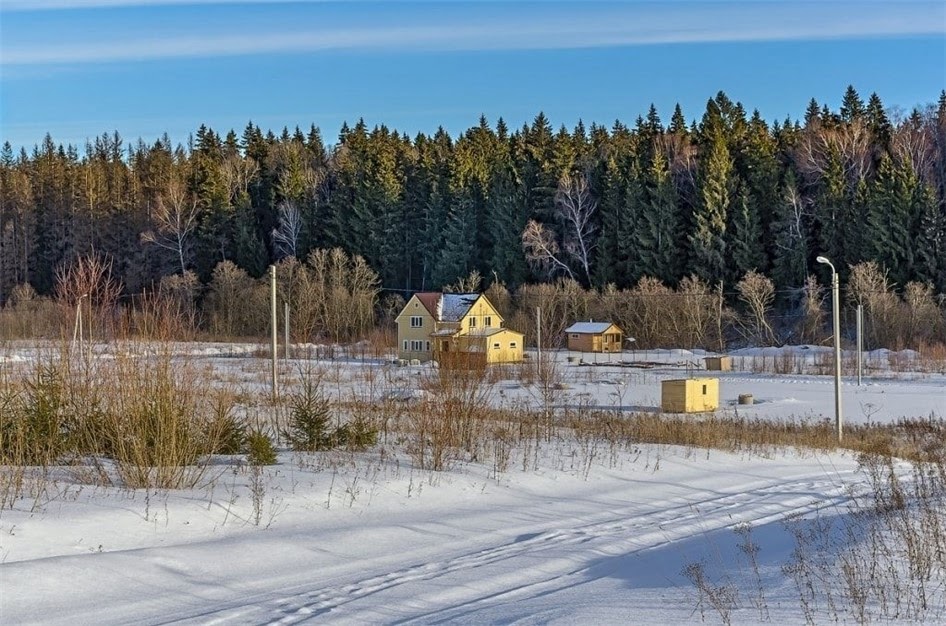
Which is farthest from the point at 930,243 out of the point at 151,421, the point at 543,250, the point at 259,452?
the point at 151,421

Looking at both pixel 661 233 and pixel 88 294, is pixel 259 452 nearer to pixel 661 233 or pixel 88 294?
pixel 88 294

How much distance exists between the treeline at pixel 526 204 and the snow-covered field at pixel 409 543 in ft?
162

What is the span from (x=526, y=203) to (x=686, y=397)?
4929 centimetres

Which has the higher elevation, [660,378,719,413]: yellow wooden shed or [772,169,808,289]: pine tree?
[772,169,808,289]: pine tree

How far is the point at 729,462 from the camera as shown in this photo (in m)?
19.2

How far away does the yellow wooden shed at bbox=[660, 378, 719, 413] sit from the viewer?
32531 millimetres

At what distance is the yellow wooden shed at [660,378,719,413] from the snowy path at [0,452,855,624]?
1766 cm

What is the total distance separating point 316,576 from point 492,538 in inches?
104

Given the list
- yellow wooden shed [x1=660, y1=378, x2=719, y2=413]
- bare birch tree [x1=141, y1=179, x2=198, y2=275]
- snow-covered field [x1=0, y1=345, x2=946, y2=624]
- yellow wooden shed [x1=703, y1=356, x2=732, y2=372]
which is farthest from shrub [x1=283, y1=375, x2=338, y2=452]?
bare birch tree [x1=141, y1=179, x2=198, y2=275]

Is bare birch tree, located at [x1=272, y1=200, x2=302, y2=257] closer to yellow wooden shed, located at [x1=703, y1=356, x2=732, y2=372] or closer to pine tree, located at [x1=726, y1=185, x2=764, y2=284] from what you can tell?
pine tree, located at [x1=726, y1=185, x2=764, y2=284]

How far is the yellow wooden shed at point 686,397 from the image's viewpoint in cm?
3253

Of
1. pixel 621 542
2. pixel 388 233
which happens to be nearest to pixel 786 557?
pixel 621 542

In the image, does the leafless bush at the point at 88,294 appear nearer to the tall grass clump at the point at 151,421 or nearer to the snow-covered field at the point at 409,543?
the tall grass clump at the point at 151,421

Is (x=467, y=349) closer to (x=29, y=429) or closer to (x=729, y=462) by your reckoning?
(x=729, y=462)
